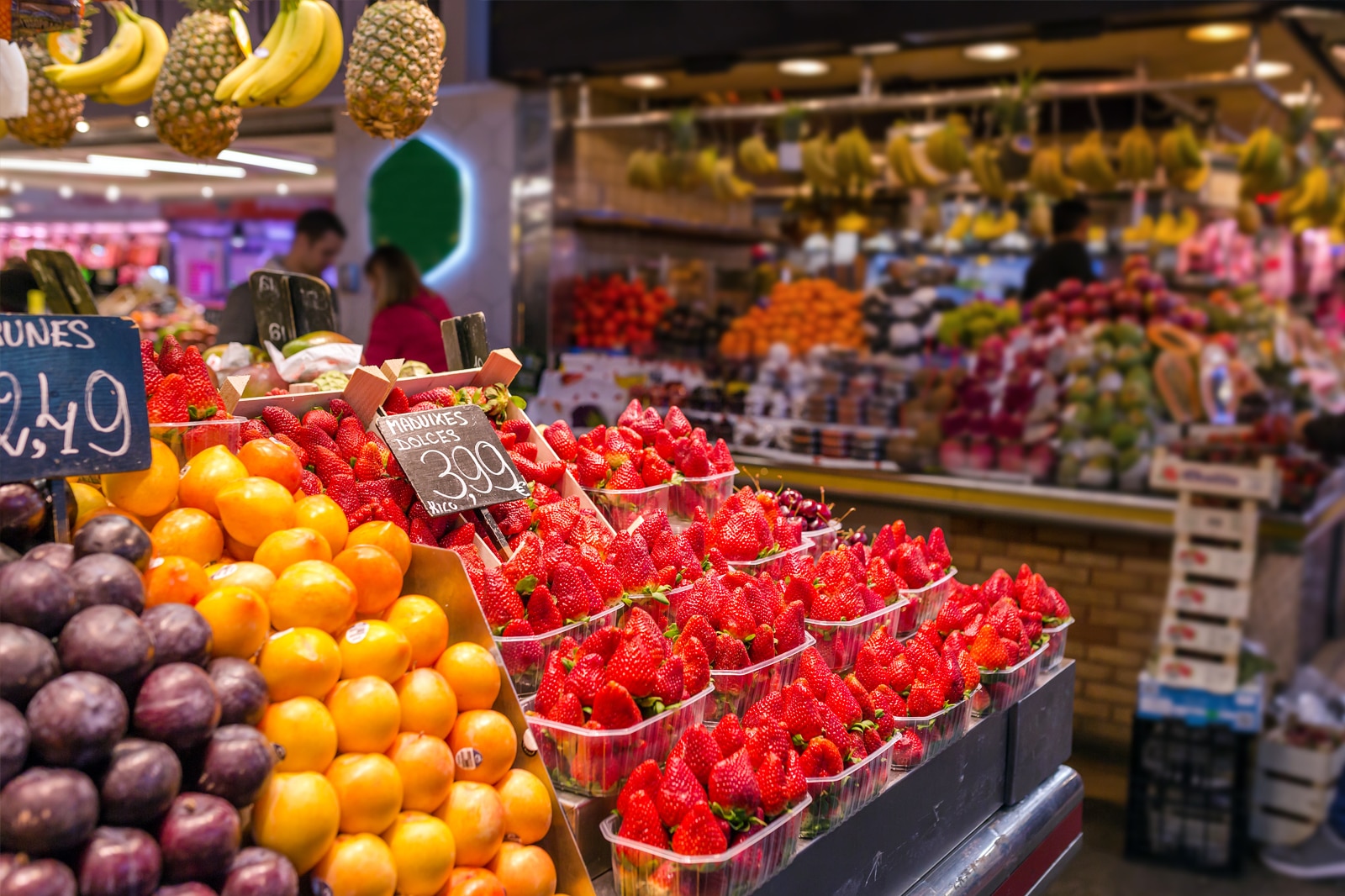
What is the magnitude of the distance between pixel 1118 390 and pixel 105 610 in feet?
14.5

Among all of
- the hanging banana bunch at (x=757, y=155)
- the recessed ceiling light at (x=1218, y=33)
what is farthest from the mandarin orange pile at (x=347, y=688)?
the hanging banana bunch at (x=757, y=155)

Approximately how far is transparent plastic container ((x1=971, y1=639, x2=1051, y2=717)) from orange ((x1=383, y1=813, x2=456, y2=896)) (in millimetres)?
1048

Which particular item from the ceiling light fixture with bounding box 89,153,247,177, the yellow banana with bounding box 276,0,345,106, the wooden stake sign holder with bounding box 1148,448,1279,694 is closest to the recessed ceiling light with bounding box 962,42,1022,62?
the wooden stake sign holder with bounding box 1148,448,1279,694

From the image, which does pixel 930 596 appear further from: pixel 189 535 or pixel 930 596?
pixel 189 535

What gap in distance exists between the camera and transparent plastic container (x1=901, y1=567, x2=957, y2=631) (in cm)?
221

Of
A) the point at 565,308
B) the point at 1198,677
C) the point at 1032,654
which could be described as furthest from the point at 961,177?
the point at 1032,654

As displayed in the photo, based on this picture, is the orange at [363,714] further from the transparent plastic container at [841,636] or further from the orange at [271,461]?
the transparent plastic container at [841,636]

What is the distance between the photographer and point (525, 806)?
53.9 inches

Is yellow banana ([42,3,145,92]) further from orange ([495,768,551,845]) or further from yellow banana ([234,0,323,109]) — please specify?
orange ([495,768,551,845])

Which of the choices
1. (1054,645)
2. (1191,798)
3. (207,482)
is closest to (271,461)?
(207,482)

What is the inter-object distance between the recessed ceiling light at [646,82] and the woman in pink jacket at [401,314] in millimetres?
2327

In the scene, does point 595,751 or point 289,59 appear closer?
point 595,751

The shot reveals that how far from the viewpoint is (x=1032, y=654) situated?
83.4 inches

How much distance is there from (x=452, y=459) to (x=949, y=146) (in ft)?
16.7
